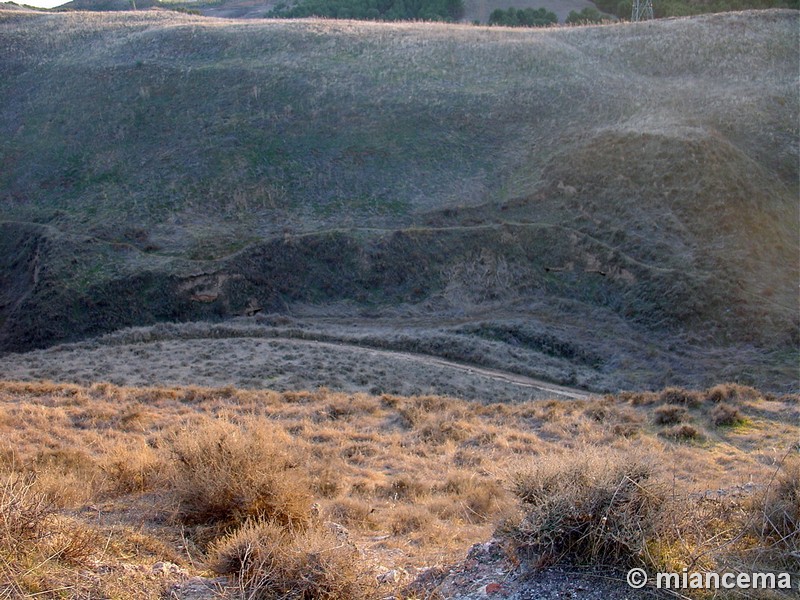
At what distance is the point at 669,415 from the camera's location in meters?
13.2

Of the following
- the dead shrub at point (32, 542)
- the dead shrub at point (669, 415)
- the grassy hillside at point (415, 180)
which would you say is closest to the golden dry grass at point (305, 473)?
the dead shrub at point (32, 542)

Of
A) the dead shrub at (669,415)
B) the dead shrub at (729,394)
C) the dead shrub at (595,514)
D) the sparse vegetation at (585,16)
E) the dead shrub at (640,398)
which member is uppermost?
the sparse vegetation at (585,16)

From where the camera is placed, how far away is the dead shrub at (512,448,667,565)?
463 centimetres

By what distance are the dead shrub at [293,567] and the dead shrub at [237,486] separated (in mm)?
782

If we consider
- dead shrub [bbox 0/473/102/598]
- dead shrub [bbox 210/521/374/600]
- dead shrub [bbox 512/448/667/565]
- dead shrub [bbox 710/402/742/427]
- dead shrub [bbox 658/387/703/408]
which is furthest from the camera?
dead shrub [bbox 658/387/703/408]

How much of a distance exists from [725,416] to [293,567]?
10978 mm

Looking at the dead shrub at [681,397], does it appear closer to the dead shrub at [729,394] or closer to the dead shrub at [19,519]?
the dead shrub at [729,394]

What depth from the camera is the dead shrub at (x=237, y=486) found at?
19.1 ft

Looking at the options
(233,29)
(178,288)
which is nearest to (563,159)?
(178,288)

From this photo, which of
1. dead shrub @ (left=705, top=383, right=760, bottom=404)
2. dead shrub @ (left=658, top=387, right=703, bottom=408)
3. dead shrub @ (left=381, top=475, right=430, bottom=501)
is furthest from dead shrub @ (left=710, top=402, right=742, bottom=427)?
dead shrub @ (left=381, top=475, right=430, bottom=501)

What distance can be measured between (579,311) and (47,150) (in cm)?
2361

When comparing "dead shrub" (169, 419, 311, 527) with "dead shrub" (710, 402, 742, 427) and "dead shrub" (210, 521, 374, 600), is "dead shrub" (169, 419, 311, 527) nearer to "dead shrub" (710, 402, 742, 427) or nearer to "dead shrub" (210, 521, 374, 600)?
"dead shrub" (210, 521, 374, 600)

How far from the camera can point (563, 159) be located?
2842cm

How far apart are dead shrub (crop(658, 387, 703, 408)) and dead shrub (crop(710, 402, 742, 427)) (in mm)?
972
